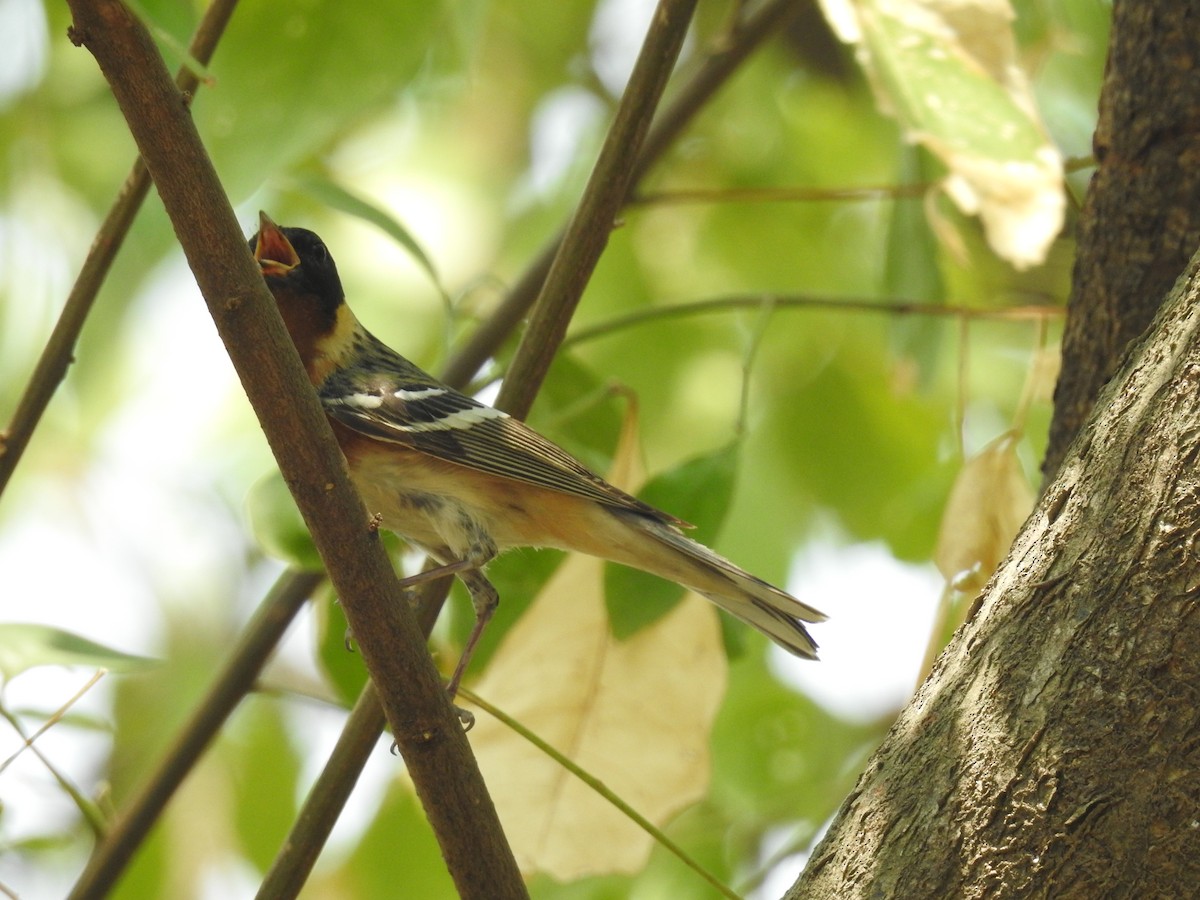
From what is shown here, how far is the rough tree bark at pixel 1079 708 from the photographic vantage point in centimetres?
182

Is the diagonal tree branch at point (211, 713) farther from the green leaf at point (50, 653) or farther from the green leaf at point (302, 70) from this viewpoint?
the green leaf at point (302, 70)

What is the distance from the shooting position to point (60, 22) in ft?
12.9

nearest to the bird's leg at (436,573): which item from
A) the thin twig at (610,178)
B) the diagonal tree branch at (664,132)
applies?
the thin twig at (610,178)

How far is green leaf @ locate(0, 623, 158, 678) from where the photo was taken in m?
2.61

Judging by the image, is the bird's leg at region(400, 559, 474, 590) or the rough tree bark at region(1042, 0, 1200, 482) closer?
the rough tree bark at region(1042, 0, 1200, 482)

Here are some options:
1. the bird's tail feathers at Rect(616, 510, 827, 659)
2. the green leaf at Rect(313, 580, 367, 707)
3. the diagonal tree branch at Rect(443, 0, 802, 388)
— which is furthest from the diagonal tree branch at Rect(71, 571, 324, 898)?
the bird's tail feathers at Rect(616, 510, 827, 659)

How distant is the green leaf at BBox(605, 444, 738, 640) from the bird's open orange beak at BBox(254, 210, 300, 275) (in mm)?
1245

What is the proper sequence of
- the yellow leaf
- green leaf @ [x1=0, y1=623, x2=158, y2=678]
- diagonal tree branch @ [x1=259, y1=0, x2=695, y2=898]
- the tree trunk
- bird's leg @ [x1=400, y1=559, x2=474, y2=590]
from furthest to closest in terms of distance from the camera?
bird's leg @ [x1=400, y1=559, x2=474, y2=590] → the yellow leaf → diagonal tree branch @ [x1=259, y1=0, x2=695, y2=898] → green leaf @ [x1=0, y1=623, x2=158, y2=678] → the tree trunk

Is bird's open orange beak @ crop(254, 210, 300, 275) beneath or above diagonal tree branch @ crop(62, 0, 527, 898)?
above

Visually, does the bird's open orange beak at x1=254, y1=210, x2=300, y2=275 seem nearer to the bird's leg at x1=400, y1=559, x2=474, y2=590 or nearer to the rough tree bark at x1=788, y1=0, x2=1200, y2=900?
the bird's leg at x1=400, y1=559, x2=474, y2=590

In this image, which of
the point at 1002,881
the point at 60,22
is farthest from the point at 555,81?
the point at 1002,881

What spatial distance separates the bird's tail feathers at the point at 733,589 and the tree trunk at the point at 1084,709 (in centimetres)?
112

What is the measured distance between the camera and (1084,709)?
188cm

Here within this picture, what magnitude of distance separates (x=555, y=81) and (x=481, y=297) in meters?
1.85
